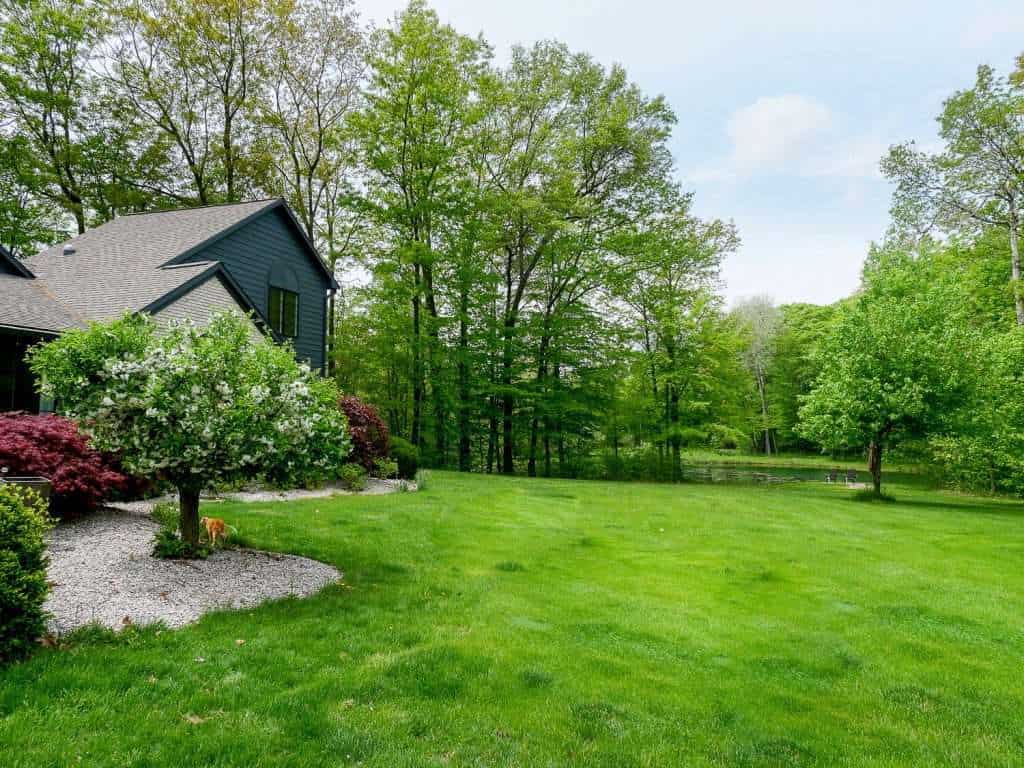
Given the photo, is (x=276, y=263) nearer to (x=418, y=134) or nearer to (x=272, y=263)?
(x=272, y=263)

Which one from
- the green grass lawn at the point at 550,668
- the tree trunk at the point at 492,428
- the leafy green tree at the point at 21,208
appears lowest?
the green grass lawn at the point at 550,668

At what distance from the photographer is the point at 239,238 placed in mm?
17812

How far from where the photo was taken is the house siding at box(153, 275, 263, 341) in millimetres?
13773

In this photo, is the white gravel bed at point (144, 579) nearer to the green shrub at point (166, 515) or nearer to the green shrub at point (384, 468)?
the green shrub at point (166, 515)

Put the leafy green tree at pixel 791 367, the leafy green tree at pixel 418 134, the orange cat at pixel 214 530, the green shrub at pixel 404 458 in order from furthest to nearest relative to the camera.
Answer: the leafy green tree at pixel 791 367 → the leafy green tree at pixel 418 134 → the green shrub at pixel 404 458 → the orange cat at pixel 214 530

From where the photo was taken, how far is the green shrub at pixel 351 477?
14.2 meters

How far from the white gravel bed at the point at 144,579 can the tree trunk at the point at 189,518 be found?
31cm

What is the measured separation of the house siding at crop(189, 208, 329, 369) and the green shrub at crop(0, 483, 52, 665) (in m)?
13.1

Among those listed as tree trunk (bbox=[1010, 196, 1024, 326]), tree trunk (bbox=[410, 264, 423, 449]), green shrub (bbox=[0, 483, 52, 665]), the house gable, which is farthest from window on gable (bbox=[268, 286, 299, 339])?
tree trunk (bbox=[1010, 196, 1024, 326])

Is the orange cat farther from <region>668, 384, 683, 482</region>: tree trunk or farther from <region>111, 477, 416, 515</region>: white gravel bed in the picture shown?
<region>668, 384, 683, 482</region>: tree trunk

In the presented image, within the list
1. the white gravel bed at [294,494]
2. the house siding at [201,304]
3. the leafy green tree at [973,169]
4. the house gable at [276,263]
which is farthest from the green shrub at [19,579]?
the leafy green tree at [973,169]

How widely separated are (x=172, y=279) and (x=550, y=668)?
14065mm

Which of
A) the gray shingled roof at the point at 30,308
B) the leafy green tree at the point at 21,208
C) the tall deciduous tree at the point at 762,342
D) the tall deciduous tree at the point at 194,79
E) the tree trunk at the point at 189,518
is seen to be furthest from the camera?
the tall deciduous tree at the point at 762,342

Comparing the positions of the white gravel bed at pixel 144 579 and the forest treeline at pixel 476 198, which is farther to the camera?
the forest treeline at pixel 476 198
